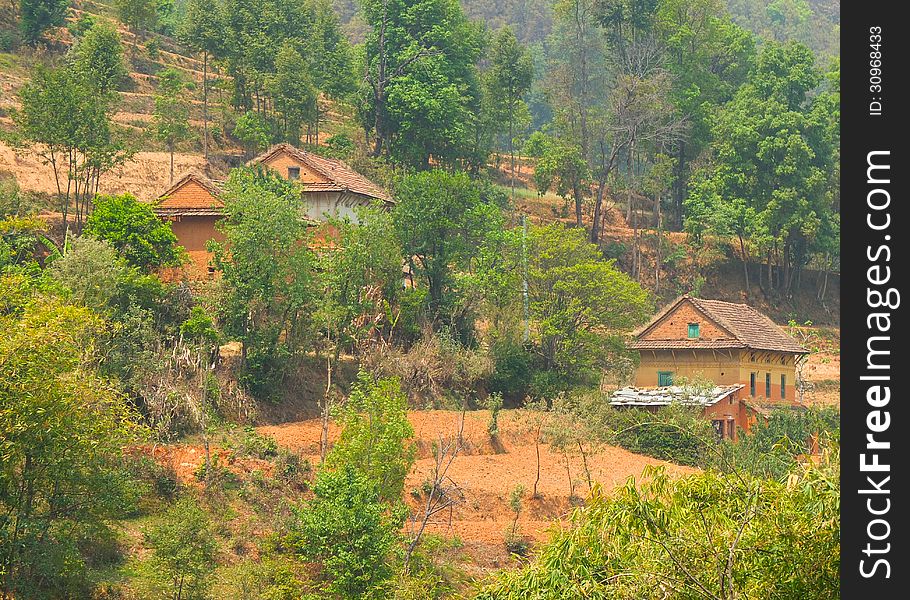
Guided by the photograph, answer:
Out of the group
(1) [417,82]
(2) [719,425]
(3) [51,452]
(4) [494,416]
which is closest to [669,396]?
(2) [719,425]

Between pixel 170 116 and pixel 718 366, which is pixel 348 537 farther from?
pixel 170 116

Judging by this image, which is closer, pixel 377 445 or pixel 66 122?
pixel 377 445

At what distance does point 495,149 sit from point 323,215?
37532 mm

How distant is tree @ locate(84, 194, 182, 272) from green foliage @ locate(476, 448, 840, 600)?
24364mm

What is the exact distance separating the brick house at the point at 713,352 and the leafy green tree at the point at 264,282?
15009mm

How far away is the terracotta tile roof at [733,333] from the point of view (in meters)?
46.0

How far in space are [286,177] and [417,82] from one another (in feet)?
52.2

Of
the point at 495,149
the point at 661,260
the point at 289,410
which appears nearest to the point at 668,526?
the point at 289,410

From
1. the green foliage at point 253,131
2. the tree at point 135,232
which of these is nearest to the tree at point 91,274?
the tree at point 135,232

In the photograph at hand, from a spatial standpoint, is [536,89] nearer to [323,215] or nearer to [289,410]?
[323,215]

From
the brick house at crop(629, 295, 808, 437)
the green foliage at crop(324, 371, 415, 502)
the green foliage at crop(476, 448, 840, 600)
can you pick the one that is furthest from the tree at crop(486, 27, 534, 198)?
the green foliage at crop(476, 448, 840, 600)

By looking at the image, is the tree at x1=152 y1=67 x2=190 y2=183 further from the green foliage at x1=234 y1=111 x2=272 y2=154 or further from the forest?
the green foliage at x1=234 y1=111 x2=272 y2=154

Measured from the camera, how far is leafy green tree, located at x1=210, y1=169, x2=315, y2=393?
120 ft

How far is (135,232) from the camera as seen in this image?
3728cm
